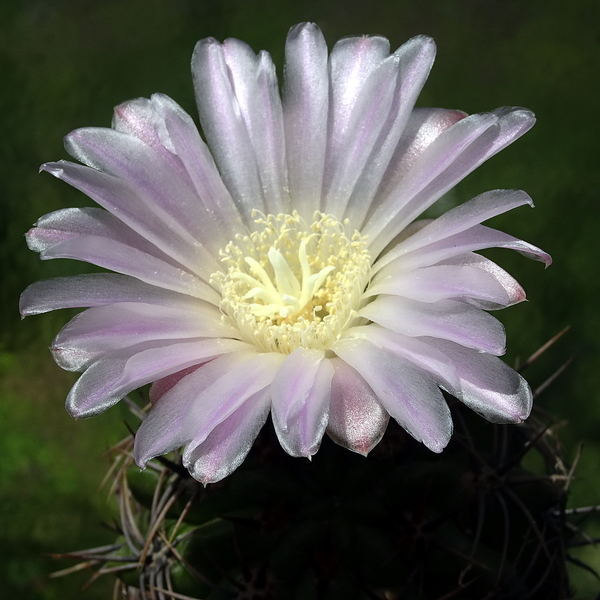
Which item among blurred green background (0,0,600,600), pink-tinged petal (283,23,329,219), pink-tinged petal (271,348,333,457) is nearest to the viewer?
pink-tinged petal (271,348,333,457)

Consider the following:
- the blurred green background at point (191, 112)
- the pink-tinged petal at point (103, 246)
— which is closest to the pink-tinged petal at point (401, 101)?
the pink-tinged petal at point (103, 246)

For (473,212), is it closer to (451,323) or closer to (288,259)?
(451,323)

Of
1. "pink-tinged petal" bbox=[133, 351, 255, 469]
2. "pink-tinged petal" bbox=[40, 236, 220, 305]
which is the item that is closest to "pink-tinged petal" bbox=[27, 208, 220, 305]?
"pink-tinged petal" bbox=[40, 236, 220, 305]

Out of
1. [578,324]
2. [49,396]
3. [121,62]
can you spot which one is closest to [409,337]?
[578,324]

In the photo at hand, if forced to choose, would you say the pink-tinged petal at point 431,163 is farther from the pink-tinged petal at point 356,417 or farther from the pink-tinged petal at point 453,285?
the pink-tinged petal at point 356,417

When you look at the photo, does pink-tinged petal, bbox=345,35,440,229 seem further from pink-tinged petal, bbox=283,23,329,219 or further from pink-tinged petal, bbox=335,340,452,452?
pink-tinged petal, bbox=335,340,452,452

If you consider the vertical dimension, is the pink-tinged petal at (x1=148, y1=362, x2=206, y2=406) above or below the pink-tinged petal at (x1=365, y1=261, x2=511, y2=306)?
below

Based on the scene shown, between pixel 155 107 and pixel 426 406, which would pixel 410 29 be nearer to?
pixel 155 107
